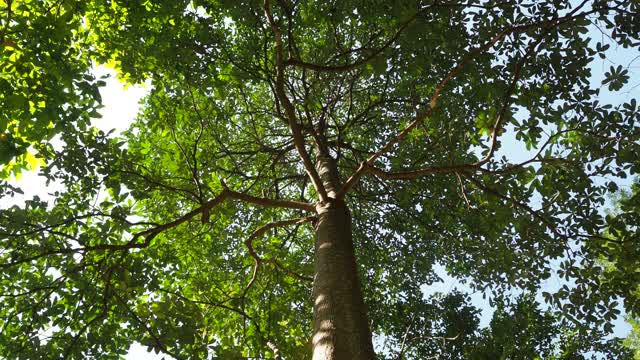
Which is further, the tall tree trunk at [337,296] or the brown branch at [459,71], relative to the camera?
the brown branch at [459,71]

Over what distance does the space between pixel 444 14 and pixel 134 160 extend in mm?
3407

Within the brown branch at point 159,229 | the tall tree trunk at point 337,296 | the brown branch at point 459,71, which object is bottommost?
the tall tree trunk at point 337,296

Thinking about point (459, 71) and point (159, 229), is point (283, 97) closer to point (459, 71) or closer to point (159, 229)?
point (159, 229)

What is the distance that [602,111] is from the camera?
13.9ft

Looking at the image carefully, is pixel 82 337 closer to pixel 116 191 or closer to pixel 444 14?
pixel 116 191

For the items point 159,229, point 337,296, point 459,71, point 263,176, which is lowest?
point 337,296

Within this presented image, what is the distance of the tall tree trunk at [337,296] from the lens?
2779 mm

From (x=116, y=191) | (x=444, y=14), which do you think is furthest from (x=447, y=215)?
(x=116, y=191)

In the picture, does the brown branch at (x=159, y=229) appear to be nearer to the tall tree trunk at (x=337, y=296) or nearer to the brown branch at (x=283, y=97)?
the brown branch at (x=283, y=97)

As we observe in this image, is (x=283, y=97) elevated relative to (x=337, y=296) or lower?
elevated

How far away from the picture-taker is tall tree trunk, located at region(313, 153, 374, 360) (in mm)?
2779

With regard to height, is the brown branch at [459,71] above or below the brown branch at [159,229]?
above

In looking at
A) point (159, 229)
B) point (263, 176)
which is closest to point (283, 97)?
point (159, 229)

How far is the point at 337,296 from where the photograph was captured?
10.3 feet
